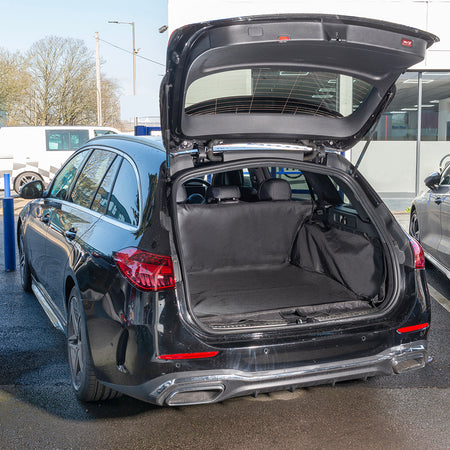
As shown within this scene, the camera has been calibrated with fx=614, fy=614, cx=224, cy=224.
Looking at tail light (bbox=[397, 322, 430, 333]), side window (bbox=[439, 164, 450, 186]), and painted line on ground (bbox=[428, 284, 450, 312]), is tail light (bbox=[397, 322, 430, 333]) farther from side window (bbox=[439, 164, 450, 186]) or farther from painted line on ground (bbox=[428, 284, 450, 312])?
side window (bbox=[439, 164, 450, 186])

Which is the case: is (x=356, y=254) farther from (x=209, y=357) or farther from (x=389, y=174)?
(x=389, y=174)

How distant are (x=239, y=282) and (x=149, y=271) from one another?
1.60 m

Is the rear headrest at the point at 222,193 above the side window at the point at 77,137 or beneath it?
beneath

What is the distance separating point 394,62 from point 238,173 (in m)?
2.63

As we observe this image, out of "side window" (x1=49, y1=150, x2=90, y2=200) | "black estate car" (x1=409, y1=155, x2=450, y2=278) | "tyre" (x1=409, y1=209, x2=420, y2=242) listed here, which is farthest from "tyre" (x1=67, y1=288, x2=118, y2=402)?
"tyre" (x1=409, y1=209, x2=420, y2=242)

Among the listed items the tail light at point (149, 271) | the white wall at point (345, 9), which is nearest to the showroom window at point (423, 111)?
the white wall at point (345, 9)

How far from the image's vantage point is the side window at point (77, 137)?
702 inches

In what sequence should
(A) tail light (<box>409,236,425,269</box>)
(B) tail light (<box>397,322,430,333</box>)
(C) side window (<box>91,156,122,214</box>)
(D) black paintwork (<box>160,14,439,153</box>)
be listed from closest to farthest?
(D) black paintwork (<box>160,14,439,153</box>), (B) tail light (<box>397,322,430,333</box>), (A) tail light (<box>409,236,425,269</box>), (C) side window (<box>91,156,122,214</box>)

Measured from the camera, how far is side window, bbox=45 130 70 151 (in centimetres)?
1766

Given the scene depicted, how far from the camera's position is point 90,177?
4.38 metres

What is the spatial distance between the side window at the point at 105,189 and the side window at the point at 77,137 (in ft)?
46.8

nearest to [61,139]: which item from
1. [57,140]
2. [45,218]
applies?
[57,140]

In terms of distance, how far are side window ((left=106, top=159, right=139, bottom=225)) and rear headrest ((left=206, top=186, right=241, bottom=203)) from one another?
983 mm

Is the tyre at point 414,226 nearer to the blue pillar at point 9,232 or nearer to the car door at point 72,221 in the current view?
the car door at point 72,221
